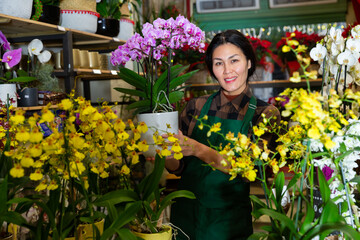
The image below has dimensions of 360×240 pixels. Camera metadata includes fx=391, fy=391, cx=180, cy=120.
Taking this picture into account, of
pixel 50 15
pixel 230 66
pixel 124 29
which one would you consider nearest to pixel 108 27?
pixel 124 29

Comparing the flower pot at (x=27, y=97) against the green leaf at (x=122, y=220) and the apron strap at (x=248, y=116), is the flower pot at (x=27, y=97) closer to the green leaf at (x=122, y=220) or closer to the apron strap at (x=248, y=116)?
the apron strap at (x=248, y=116)

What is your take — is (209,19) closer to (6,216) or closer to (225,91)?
(225,91)

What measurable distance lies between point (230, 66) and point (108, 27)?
1.66 metres

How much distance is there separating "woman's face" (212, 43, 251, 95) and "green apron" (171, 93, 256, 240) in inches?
4.4

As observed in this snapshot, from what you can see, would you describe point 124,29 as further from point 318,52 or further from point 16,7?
point 318,52

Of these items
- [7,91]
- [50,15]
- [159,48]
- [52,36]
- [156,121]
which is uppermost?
[50,15]

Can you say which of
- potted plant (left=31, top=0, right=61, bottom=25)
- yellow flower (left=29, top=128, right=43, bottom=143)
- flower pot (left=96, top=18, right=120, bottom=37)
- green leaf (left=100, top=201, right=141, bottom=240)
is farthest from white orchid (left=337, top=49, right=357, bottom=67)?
flower pot (left=96, top=18, right=120, bottom=37)

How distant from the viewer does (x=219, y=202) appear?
160cm

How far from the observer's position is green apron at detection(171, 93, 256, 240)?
5.22ft

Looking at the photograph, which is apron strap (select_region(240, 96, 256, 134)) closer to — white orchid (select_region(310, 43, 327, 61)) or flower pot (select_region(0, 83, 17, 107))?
white orchid (select_region(310, 43, 327, 61))

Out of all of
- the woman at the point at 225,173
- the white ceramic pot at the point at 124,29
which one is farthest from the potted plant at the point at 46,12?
the woman at the point at 225,173

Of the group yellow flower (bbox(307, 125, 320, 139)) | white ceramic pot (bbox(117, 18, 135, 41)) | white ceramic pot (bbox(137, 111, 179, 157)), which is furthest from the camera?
white ceramic pot (bbox(117, 18, 135, 41))

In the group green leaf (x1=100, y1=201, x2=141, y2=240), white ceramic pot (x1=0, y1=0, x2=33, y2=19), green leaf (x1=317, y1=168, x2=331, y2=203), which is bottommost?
green leaf (x1=100, y1=201, x2=141, y2=240)

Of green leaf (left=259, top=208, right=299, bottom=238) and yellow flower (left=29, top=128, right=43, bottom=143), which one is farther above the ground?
yellow flower (left=29, top=128, right=43, bottom=143)
